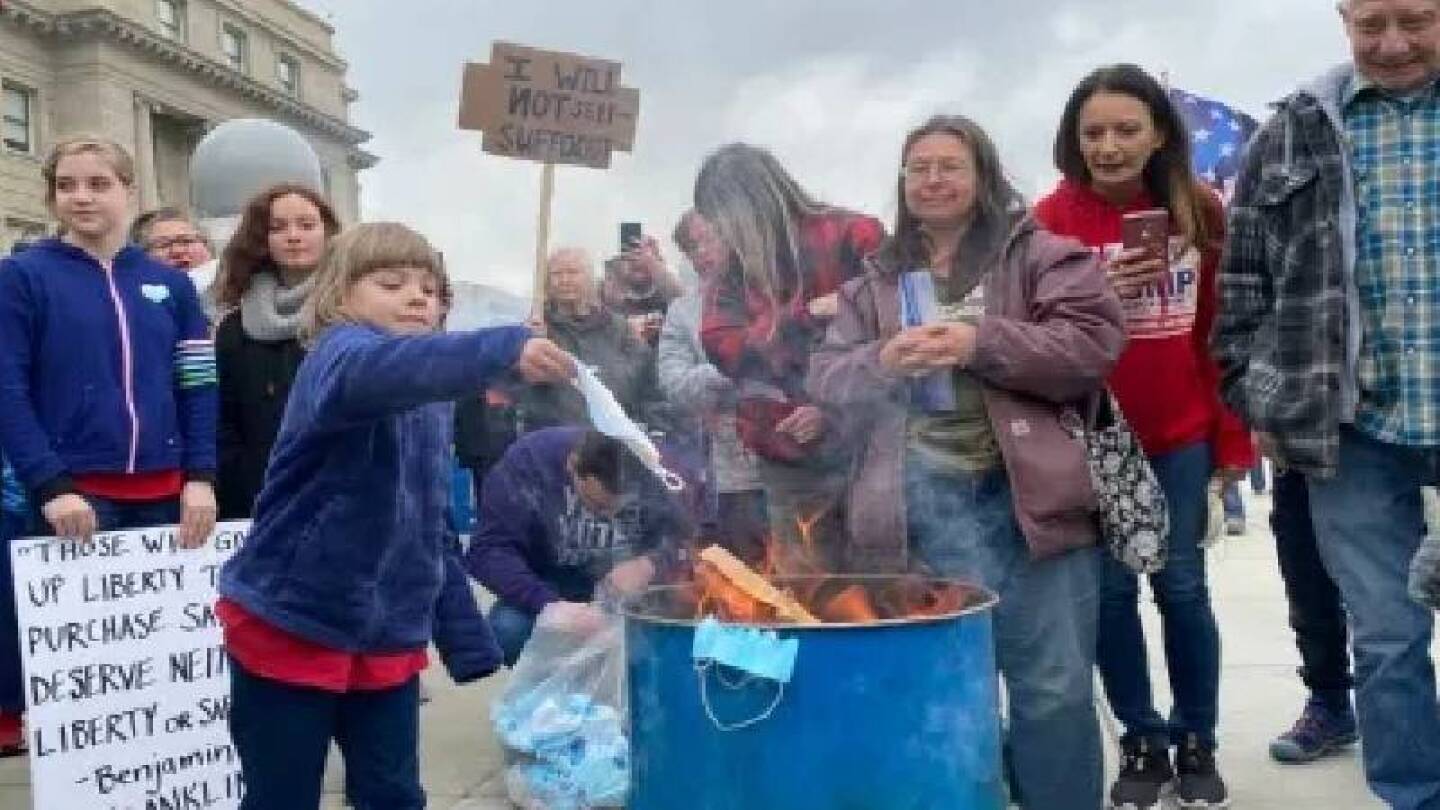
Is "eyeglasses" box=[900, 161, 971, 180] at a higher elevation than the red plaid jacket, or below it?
higher

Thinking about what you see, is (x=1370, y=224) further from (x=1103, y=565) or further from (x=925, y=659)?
(x=925, y=659)

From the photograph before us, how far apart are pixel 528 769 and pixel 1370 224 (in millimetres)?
2336

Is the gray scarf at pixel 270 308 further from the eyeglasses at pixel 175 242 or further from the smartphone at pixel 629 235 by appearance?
the smartphone at pixel 629 235

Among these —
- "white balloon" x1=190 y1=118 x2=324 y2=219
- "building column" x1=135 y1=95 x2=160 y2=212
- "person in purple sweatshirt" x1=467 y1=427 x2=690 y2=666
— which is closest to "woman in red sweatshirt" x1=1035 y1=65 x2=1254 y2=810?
"person in purple sweatshirt" x1=467 y1=427 x2=690 y2=666

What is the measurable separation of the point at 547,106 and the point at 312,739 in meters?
2.33

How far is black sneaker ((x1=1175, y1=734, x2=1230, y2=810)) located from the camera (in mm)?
3273

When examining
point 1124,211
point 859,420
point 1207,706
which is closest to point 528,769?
point 859,420

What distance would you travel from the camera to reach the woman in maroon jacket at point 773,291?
3254 mm

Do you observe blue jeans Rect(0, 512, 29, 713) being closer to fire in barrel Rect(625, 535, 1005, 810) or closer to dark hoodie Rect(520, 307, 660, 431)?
dark hoodie Rect(520, 307, 660, 431)

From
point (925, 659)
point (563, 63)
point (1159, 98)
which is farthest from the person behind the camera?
point (563, 63)

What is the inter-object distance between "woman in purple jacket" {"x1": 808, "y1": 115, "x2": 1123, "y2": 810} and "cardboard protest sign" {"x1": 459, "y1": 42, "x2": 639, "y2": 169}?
163cm

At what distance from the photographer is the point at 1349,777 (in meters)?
3.54

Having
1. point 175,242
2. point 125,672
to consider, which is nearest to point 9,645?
point 125,672

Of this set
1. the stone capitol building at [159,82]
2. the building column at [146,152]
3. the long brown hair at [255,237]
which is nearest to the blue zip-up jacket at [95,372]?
the long brown hair at [255,237]
